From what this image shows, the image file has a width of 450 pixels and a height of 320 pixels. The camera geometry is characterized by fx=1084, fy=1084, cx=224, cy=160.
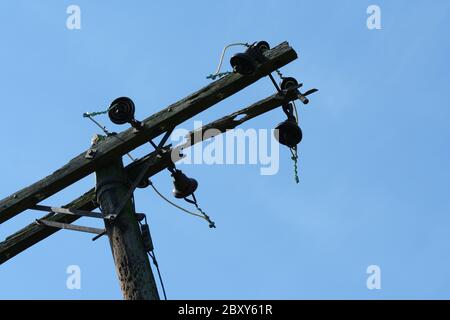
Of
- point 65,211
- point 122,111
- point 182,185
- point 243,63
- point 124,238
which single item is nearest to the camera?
point 124,238

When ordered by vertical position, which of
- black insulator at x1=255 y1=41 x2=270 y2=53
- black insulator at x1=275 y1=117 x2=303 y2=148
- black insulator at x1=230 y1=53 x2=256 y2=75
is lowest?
black insulator at x1=275 y1=117 x2=303 y2=148

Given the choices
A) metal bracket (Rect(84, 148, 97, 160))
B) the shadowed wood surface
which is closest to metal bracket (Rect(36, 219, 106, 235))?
the shadowed wood surface

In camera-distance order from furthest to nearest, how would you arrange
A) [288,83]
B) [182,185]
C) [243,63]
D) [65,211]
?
[182,185]
[65,211]
[288,83]
[243,63]

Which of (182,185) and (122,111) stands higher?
(122,111)

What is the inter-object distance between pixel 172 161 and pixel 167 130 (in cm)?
35

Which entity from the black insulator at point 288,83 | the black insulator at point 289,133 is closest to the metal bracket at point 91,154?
the black insulator at point 289,133

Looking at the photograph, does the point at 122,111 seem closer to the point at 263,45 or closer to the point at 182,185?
the point at 182,185

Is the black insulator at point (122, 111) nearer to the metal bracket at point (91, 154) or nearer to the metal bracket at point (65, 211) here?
the metal bracket at point (91, 154)

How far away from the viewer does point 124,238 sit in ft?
33.4

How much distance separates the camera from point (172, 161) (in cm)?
1080

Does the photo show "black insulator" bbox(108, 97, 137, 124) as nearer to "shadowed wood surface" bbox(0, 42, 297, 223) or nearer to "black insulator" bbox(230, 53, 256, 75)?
"shadowed wood surface" bbox(0, 42, 297, 223)

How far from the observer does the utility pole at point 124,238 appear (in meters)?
9.85

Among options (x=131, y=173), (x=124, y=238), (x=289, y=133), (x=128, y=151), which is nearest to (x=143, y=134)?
(x=128, y=151)

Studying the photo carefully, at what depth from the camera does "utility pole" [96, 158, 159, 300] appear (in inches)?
388
